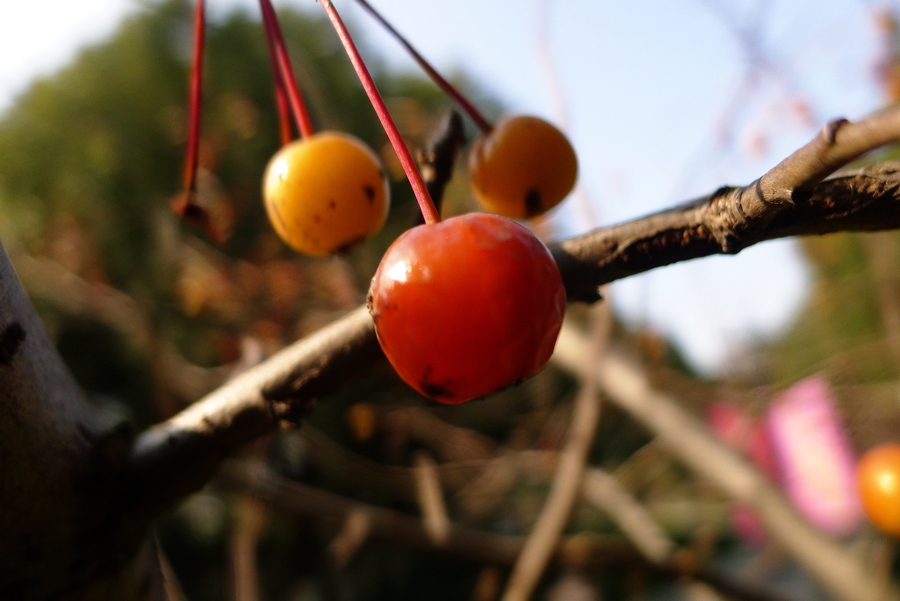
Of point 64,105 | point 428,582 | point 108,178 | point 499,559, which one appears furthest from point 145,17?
point 499,559

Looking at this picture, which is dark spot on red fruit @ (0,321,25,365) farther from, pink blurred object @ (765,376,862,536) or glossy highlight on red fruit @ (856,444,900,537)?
pink blurred object @ (765,376,862,536)

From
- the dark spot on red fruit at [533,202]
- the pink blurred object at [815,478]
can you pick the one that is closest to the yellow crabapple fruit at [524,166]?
the dark spot on red fruit at [533,202]

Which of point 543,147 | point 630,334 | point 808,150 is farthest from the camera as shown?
point 630,334

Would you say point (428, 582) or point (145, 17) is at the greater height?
point (145, 17)

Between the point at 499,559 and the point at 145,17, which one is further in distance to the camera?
the point at 145,17

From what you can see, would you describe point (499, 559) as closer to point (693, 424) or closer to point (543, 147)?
point (693, 424)

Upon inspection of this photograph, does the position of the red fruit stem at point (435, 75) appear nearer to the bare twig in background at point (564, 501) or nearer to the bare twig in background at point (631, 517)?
the bare twig in background at point (564, 501)
